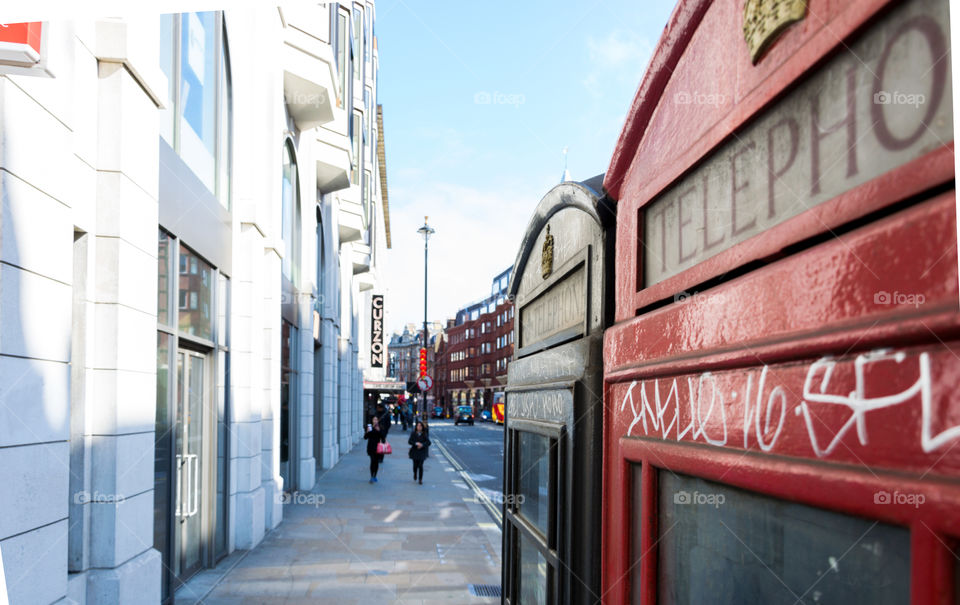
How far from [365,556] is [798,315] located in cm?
913

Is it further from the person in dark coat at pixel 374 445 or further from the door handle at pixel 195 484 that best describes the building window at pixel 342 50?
the door handle at pixel 195 484

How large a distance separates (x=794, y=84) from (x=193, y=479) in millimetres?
8049

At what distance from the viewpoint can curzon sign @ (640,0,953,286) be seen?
1.00 metres

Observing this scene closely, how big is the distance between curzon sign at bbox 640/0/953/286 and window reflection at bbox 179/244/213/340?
6.75 meters

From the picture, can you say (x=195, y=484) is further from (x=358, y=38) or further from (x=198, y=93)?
(x=358, y=38)

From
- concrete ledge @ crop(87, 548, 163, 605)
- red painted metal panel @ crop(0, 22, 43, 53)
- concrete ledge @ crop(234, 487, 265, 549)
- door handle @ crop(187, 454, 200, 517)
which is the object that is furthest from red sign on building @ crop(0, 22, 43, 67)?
concrete ledge @ crop(234, 487, 265, 549)

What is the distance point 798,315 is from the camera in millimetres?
1253

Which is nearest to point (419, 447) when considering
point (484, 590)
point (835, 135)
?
point (484, 590)

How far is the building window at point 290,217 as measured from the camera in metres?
13.6

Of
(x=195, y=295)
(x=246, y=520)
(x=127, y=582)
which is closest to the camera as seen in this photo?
(x=127, y=582)

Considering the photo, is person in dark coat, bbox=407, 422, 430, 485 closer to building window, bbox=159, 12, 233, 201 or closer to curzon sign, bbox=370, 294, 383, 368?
building window, bbox=159, 12, 233, 201

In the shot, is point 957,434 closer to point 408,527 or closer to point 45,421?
point 45,421

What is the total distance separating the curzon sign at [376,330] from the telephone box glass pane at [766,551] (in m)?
46.7

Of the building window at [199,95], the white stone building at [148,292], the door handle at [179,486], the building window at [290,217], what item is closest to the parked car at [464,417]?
the white stone building at [148,292]
